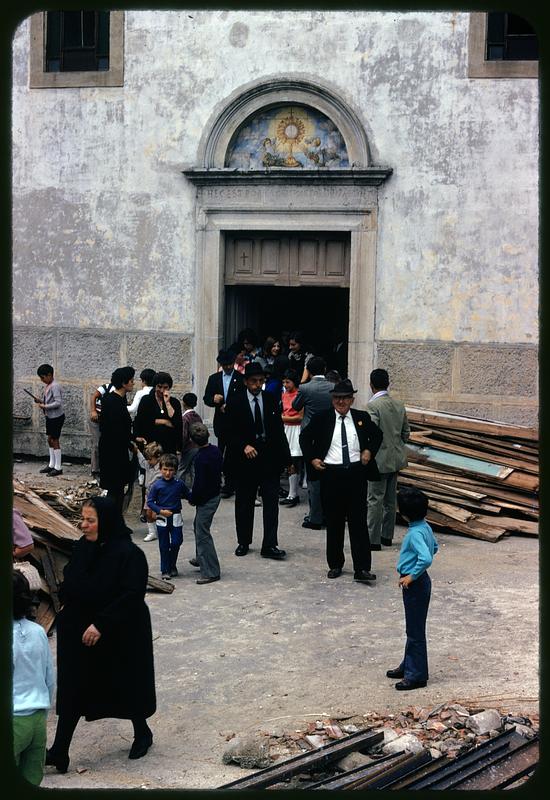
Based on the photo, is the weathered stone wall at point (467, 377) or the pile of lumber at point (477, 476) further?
the weathered stone wall at point (467, 377)

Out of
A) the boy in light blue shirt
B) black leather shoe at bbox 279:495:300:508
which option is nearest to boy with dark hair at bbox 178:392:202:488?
black leather shoe at bbox 279:495:300:508

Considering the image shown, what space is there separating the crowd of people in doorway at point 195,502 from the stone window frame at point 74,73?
379 cm

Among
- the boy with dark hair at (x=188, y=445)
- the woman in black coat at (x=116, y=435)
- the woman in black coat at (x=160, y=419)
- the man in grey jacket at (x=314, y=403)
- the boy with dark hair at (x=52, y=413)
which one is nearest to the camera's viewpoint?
the woman in black coat at (x=116, y=435)

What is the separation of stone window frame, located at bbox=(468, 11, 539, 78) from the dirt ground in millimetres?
5948

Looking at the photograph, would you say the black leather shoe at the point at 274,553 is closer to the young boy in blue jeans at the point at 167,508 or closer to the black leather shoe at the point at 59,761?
the young boy in blue jeans at the point at 167,508

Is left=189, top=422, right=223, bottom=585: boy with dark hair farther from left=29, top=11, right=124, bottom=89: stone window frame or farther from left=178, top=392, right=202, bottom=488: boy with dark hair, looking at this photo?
left=29, top=11, right=124, bottom=89: stone window frame

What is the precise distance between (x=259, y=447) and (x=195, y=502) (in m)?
1.15

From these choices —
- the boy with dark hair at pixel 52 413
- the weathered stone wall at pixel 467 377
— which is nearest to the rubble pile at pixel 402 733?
the weathered stone wall at pixel 467 377

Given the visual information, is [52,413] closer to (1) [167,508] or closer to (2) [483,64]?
(1) [167,508]

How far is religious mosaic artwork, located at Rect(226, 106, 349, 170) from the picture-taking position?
14.2 meters

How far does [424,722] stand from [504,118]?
8925 millimetres

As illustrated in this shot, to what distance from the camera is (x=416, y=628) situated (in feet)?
24.2

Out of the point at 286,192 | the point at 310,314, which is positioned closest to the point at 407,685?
the point at 286,192

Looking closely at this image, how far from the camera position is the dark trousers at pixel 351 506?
9.88 meters
